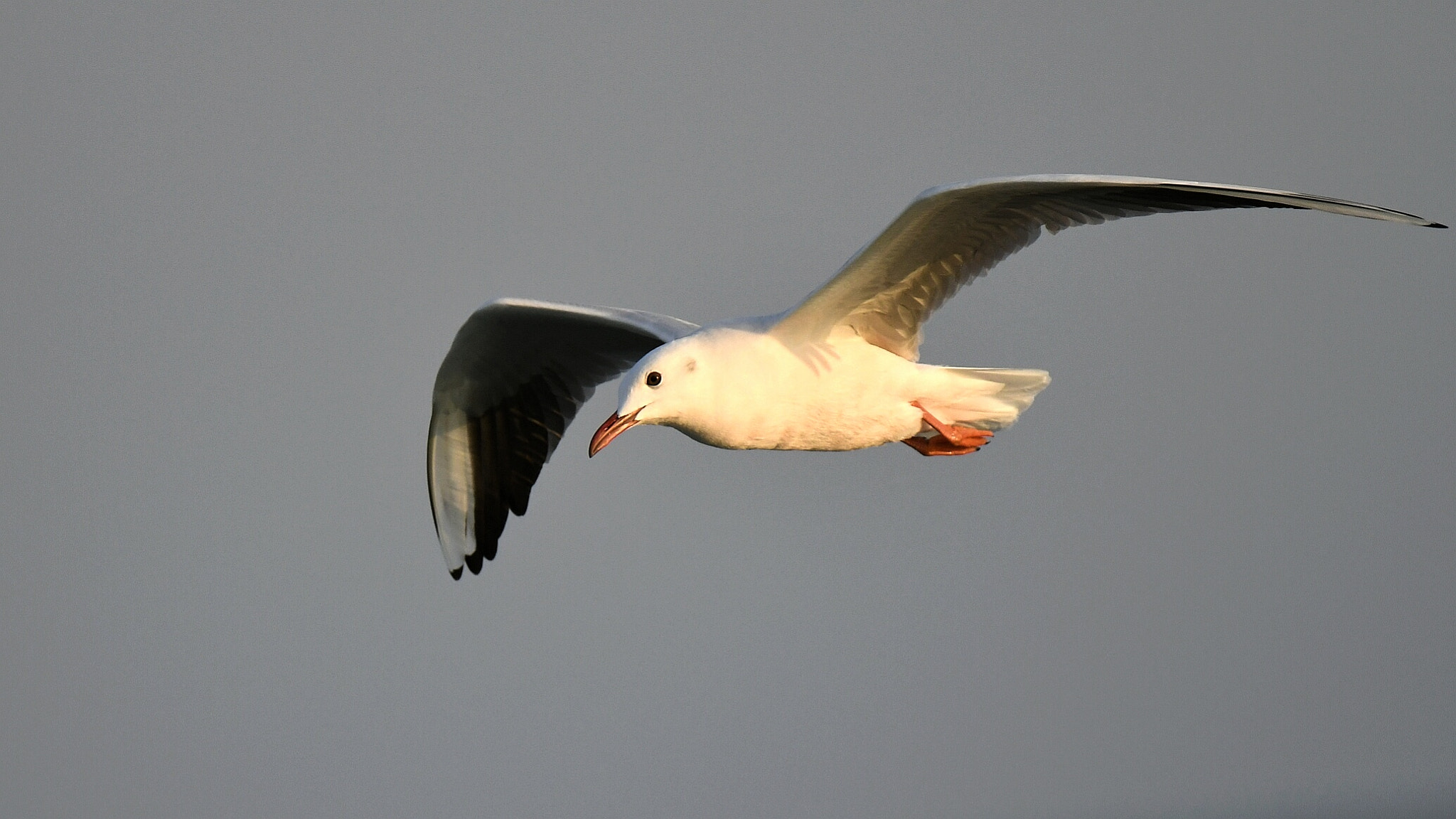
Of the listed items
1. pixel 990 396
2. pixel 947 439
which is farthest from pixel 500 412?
pixel 990 396

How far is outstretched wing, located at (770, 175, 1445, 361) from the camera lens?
5965 millimetres

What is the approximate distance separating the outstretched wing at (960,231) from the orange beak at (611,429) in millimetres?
809

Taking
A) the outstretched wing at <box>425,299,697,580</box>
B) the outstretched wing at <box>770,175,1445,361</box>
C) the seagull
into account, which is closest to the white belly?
the seagull

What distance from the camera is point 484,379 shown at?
8.73 meters

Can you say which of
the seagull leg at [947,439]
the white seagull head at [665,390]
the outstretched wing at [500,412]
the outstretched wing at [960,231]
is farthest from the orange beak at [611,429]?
the outstretched wing at [500,412]

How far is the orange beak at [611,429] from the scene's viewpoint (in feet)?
20.6

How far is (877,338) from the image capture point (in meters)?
7.12

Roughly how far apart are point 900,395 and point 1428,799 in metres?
72.4

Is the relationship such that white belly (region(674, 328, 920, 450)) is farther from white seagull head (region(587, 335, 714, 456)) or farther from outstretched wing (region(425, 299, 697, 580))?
outstretched wing (region(425, 299, 697, 580))

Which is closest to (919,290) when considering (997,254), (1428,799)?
(997,254)

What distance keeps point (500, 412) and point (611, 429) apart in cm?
260

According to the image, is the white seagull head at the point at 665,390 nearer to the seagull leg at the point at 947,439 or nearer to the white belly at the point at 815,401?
the white belly at the point at 815,401

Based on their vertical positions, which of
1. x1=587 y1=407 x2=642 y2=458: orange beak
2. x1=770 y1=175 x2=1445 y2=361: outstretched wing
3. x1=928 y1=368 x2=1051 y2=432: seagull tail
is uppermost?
x1=770 y1=175 x2=1445 y2=361: outstretched wing

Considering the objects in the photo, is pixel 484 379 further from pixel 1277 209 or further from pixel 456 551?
pixel 1277 209
